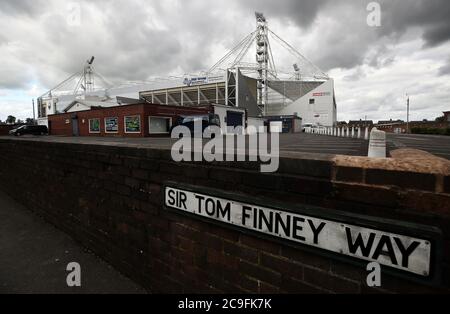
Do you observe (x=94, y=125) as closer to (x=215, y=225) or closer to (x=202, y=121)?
(x=202, y=121)

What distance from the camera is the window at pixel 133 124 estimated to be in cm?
2544

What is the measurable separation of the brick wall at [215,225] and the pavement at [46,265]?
0.57 feet

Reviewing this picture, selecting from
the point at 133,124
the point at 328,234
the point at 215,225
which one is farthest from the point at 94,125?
the point at 328,234

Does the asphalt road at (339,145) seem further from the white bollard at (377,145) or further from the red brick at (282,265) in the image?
the red brick at (282,265)

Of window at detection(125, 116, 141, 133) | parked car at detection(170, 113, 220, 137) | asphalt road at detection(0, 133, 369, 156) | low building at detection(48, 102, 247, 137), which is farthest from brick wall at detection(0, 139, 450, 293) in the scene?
window at detection(125, 116, 141, 133)

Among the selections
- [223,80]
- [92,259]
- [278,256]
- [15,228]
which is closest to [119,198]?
[92,259]

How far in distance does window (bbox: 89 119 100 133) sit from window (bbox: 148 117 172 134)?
8.84m

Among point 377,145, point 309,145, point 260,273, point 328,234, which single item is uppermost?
point 377,145

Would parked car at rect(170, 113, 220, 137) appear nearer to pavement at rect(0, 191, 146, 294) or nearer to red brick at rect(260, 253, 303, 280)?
pavement at rect(0, 191, 146, 294)

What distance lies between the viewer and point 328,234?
1738 millimetres

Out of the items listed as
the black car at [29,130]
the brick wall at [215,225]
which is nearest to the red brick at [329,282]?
the brick wall at [215,225]

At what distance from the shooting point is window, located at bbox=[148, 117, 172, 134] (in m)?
25.6

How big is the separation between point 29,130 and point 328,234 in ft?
133

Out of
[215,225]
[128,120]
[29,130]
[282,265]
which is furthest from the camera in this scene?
[29,130]
